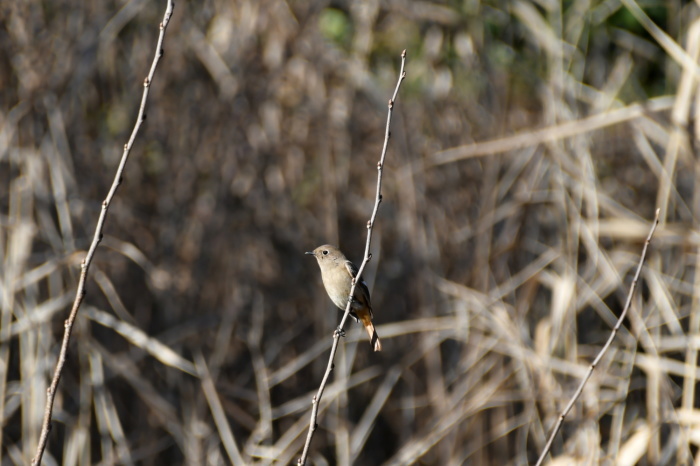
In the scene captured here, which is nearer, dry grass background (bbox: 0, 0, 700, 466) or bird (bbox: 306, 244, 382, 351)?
bird (bbox: 306, 244, 382, 351)

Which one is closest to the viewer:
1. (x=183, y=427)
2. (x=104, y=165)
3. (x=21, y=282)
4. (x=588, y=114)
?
(x=21, y=282)

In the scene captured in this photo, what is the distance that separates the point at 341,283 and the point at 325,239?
1.21 metres

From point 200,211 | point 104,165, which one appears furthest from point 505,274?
point 104,165

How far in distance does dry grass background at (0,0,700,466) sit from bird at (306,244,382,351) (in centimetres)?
67

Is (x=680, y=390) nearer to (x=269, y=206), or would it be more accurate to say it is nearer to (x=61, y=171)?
(x=269, y=206)

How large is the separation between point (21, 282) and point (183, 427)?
97 centimetres

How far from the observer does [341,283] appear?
9.52 ft

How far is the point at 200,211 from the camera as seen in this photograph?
13.5ft

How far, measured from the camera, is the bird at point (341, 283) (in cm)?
289

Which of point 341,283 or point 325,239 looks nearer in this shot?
point 341,283

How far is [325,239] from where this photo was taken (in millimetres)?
4094

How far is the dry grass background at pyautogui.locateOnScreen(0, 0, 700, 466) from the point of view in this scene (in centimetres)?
350

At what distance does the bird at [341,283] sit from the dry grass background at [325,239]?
0.67 metres

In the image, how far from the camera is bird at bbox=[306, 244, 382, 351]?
9.49 feet
